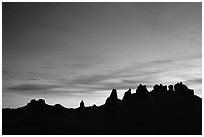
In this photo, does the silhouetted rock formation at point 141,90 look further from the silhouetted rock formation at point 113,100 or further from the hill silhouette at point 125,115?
the silhouetted rock formation at point 113,100

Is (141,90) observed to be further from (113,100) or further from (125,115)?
(125,115)

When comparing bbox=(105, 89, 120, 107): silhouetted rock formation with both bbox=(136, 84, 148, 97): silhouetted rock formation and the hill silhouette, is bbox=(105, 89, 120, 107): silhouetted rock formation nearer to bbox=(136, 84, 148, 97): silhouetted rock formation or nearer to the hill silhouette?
the hill silhouette

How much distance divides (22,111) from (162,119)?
93.9 metres

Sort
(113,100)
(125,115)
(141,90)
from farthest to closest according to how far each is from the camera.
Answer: (113,100) → (141,90) → (125,115)

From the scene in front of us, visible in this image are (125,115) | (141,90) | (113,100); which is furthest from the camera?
(113,100)

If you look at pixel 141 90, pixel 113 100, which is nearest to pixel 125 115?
pixel 113 100

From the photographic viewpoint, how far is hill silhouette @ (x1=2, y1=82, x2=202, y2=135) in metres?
95.2

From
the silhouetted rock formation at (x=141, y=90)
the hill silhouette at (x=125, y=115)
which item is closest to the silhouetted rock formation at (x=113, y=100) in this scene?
the hill silhouette at (x=125, y=115)

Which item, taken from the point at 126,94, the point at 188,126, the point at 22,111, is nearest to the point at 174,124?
the point at 188,126

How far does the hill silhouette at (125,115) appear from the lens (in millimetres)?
95250

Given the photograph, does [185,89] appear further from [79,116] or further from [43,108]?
[43,108]

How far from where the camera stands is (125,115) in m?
119

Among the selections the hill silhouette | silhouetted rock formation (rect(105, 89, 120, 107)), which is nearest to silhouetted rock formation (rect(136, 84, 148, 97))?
the hill silhouette

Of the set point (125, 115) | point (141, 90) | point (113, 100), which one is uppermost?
point (141, 90)
